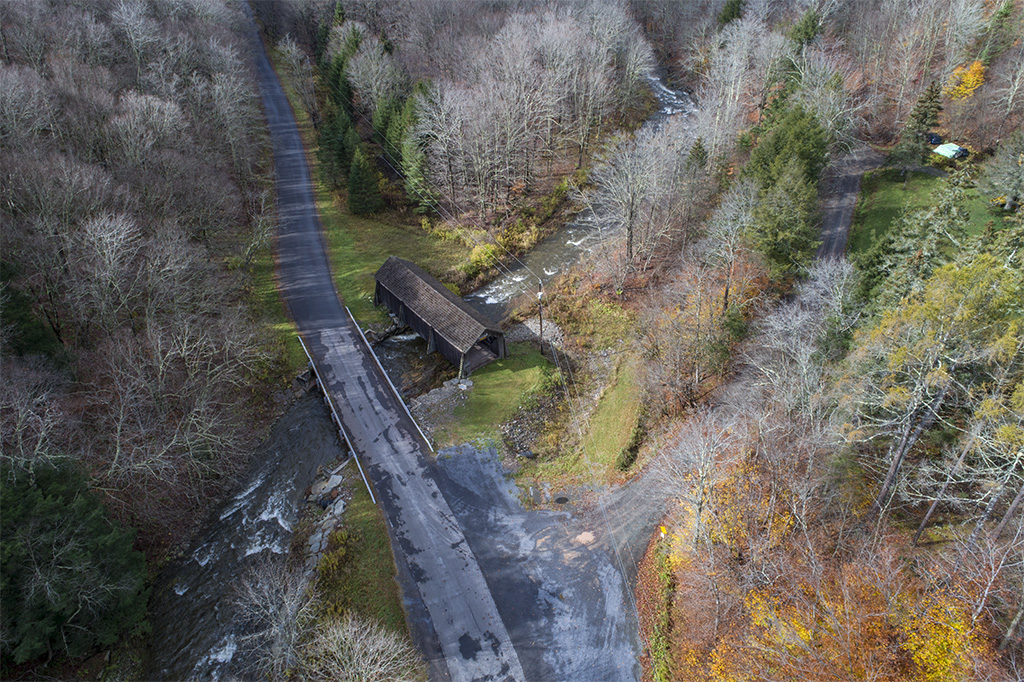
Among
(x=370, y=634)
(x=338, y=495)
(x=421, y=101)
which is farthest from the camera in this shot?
(x=421, y=101)

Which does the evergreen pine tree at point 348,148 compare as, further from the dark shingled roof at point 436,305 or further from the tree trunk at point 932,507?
the tree trunk at point 932,507

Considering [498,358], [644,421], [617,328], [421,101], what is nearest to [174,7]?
[421,101]

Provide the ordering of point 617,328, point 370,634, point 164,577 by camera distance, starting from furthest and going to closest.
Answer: point 617,328 < point 164,577 < point 370,634

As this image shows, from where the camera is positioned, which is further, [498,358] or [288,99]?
[288,99]

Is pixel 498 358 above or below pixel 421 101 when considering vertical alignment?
below

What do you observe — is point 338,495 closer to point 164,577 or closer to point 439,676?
point 164,577

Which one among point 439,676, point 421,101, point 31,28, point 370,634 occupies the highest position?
point 31,28

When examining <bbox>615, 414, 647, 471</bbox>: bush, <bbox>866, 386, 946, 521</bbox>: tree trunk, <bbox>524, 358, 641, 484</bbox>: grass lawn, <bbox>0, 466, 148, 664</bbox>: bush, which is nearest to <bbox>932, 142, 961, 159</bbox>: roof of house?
<bbox>524, 358, 641, 484</bbox>: grass lawn

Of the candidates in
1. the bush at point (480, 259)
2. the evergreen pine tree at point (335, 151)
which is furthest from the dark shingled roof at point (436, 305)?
the evergreen pine tree at point (335, 151)
